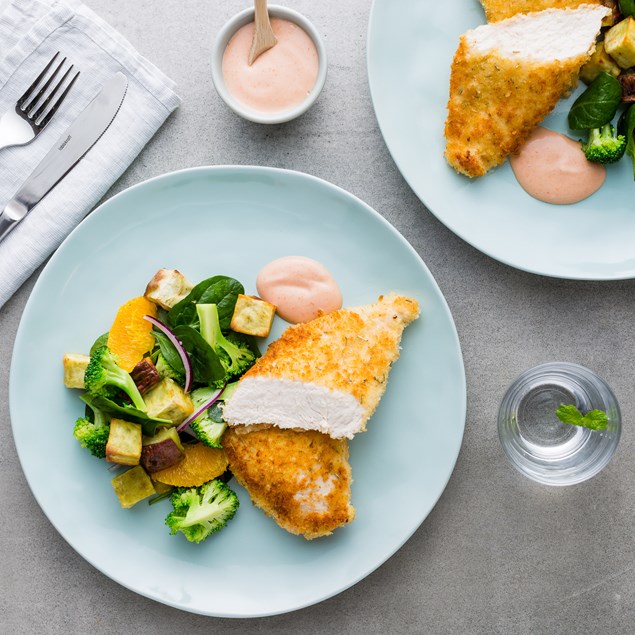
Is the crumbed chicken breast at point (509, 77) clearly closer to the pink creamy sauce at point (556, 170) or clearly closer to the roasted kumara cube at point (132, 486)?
the pink creamy sauce at point (556, 170)

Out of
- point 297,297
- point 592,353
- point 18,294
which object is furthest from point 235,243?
point 592,353

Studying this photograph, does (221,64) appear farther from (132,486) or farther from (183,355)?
(132,486)

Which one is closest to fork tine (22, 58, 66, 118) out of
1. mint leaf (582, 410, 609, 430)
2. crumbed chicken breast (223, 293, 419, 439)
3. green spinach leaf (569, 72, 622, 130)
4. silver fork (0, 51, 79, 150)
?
silver fork (0, 51, 79, 150)

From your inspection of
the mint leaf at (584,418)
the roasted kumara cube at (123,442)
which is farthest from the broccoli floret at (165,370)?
the mint leaf at (584,418)

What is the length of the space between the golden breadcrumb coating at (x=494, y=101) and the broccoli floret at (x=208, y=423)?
150 cm

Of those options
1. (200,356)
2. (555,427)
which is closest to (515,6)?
(555,427)

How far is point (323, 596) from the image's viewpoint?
281 cm

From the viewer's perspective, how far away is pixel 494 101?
9.43 ft

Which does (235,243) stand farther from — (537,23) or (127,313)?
(537,23)

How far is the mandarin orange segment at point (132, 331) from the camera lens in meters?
2.80

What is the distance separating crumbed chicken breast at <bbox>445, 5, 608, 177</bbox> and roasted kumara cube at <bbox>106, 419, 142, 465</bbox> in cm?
181

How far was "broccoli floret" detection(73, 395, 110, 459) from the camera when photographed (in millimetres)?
2719

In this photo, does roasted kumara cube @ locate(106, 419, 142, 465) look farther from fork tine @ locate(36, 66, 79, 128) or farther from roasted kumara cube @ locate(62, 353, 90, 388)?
fork tine @ locate(36, 66, 79, 128)

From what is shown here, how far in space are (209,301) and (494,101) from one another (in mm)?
1539
